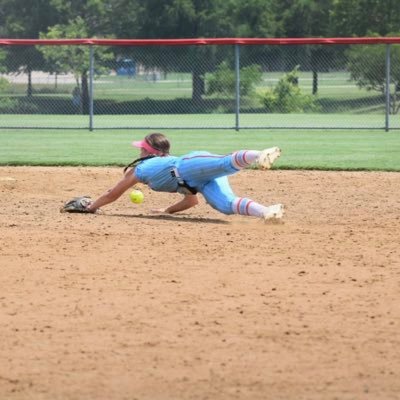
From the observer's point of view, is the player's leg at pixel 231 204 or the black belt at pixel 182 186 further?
the black belt at pixel 182 186

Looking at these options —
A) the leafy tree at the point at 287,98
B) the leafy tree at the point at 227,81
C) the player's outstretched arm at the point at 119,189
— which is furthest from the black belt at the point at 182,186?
the leafy tree at the point at 227,81

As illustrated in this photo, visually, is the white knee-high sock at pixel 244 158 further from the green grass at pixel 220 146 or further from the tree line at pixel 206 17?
the tree line at pixel 206 17

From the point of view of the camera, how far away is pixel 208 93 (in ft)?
97.2

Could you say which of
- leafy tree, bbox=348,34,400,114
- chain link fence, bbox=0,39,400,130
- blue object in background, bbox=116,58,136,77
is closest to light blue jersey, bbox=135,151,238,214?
chain link fence, bbox=0,39,400,130

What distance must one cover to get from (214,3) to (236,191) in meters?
36.3

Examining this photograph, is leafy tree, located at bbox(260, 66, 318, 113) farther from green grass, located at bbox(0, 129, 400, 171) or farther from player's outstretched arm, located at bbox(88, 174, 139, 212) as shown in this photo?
player's outstretched arm, located at bbox(88, 174, 139, 212)

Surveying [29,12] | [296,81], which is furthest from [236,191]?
[29,12]

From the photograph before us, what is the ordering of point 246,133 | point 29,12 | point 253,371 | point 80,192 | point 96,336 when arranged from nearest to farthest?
point 253,371 → point 96,336 → point 80,192 → point 246,133 → point 29,12

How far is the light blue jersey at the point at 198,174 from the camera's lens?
10.2 metres

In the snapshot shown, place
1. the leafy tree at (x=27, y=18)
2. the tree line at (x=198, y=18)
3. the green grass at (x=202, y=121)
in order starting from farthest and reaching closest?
1. the leafy tree at (x=27, y=18)
2. the tree line at (x=198, y=18)
3. the green grass at (x=202, y=121)

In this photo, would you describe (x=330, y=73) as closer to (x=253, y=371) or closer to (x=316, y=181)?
(x=316, y=181)

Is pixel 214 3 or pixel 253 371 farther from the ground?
pixel 214 3

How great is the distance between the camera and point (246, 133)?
898 inches

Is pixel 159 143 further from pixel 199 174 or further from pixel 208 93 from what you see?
pixel 208 93
